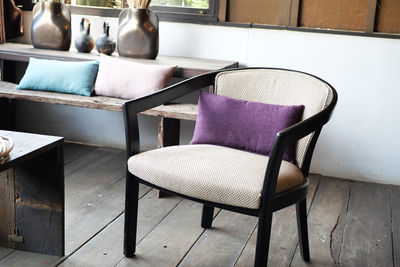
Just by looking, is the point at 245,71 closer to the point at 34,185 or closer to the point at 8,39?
the point at 34,185

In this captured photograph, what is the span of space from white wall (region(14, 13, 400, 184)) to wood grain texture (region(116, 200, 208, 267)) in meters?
1.13

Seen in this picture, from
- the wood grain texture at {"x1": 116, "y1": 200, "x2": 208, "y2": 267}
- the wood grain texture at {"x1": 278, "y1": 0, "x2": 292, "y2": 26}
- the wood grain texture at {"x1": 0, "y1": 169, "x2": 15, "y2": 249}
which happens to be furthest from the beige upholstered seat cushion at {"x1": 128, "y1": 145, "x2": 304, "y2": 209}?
the wood grain texture at {"x1": 278, "y1": 0, "x2": 292, "y2": 26}

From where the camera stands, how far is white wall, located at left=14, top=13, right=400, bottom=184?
136 inches

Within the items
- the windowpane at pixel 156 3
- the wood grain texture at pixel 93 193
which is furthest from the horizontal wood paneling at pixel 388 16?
the wood grain texture at pixel 93 193

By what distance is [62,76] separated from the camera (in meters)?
3.36

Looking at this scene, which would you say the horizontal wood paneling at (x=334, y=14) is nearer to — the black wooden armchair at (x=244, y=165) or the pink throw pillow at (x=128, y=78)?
the pink throw pillow at (x=128, y=78)

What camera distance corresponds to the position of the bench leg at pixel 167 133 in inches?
122

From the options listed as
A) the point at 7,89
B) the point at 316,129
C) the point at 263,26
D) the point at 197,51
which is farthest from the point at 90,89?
the point at 316,129

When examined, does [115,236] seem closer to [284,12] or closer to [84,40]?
[84,40]

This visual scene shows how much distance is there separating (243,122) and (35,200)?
91 centimetres

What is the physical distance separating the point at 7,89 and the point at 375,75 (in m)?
2.22

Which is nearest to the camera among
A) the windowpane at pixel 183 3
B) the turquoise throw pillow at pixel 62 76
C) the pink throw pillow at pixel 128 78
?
the pink throw pillow at pixel 128 78

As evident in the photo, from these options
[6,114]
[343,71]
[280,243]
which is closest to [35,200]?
[280,243]

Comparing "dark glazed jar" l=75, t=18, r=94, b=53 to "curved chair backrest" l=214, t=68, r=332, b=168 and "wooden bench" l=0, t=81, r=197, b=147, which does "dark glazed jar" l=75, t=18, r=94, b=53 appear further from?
"curved chair backrest" l=214, t=68, r=332, b=168
